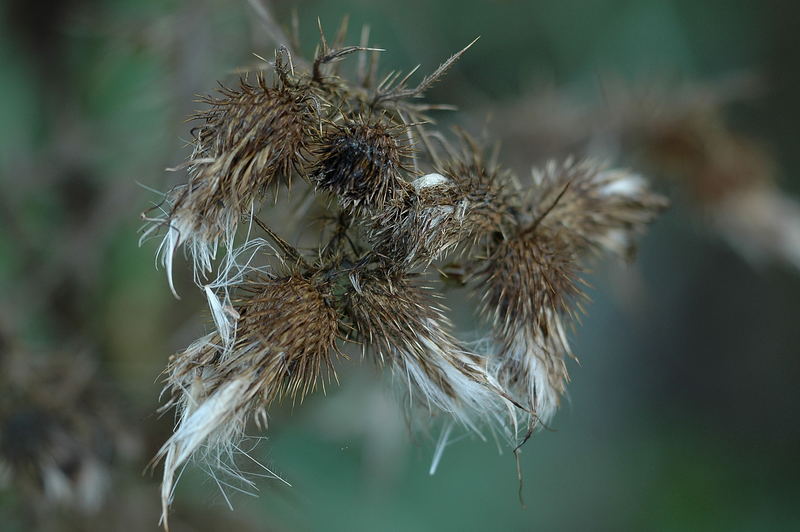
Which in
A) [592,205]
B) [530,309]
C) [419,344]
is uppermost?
[592,205]

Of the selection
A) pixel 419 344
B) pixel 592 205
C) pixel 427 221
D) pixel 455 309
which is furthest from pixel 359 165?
pixel 455 309

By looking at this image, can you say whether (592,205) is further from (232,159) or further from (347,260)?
(232,159)

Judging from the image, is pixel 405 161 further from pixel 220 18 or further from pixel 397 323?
pixel 220 18

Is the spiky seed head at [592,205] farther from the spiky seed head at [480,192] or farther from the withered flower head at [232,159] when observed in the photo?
the withered flower head at [232,159]

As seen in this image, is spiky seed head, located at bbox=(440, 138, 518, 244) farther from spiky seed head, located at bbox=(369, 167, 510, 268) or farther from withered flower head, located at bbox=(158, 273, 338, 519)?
withered flower head, located at bbox=(158, 273, 338, 519)

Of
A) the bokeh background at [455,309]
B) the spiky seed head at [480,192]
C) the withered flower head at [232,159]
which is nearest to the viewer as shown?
the withered flower head at [232,159]

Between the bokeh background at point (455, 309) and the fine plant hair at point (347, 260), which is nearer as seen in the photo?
the fine plant hair at point (347, 260)

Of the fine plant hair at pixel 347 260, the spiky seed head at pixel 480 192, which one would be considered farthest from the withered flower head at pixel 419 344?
the spiky seed head at pixel 480 192

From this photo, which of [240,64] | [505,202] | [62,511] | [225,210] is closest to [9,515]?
[62,511]
